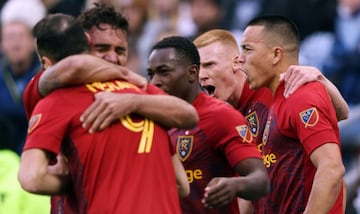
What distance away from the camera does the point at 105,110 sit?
6.38 metres

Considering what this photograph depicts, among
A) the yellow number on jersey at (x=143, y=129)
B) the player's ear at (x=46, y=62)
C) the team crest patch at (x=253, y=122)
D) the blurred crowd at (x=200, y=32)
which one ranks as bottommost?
the blurred crowd at (x=200, y=32)

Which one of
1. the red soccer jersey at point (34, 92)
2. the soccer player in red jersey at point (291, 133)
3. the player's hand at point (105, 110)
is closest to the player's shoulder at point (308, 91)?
the soccer player in red jersey at point (291, 133)

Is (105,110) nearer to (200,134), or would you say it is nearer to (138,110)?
(138,110)

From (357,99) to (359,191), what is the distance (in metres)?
1.98

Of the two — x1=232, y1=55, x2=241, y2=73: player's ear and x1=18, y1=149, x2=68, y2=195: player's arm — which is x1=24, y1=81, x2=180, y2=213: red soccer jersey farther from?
x1=232, y1=55, x2=241, y2=73: player's ear

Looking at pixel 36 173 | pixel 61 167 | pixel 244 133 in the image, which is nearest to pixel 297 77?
pixel 244 133

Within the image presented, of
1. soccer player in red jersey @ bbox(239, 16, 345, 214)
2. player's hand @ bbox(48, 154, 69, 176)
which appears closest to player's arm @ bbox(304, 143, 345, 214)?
soccer player in red jersey @ bbox(239, 16, 345, 214)

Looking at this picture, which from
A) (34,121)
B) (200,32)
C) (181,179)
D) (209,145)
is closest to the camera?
(34,121)

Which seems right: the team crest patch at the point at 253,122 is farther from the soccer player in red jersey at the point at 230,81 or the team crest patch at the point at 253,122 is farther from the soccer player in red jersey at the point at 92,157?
the soccer player in red jersey at the point at 92,157

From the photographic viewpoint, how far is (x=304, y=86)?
773 cm

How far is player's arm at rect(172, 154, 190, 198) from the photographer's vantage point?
668 centimetres

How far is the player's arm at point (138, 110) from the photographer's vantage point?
6.37 meters

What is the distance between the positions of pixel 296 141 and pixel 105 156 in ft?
5.75

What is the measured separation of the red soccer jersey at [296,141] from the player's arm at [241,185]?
0.62 metres
